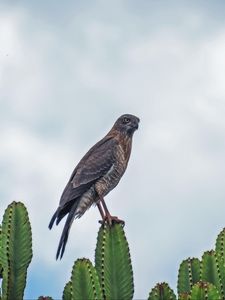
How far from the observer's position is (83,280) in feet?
20.9

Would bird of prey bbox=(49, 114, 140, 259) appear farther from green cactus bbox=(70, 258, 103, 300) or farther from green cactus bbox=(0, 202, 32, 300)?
green cactus bbox=(70, 258, 103, 300)

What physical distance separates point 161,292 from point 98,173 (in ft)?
13.2

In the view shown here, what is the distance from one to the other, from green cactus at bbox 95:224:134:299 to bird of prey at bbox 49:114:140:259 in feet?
7.35

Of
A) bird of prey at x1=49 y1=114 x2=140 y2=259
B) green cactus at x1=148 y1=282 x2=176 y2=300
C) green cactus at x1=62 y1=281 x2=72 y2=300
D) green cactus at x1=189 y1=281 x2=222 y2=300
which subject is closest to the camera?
green cactus at x1=189 y1=281 x2=222 y2=300

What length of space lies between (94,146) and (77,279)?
463cm

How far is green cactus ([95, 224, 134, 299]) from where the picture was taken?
258 inches

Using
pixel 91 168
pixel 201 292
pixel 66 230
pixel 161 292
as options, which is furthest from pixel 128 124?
pixel 201 292

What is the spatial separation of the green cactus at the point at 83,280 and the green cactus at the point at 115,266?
7.0 inches

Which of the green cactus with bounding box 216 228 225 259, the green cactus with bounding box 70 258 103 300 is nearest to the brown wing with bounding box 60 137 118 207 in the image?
the green cactus with bounding box 216 228 225 259

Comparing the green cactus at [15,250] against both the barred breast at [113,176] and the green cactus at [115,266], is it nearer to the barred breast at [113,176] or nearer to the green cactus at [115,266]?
the green cactus at [115,266]

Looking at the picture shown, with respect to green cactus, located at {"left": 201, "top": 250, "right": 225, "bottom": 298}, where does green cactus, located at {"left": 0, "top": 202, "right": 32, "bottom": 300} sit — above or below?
above

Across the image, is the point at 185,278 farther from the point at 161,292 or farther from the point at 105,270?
the point at 105,270

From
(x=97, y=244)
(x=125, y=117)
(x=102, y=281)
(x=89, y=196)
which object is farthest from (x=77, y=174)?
(x=102, y=281)

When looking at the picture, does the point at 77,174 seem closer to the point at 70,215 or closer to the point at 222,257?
the point at 70,215
